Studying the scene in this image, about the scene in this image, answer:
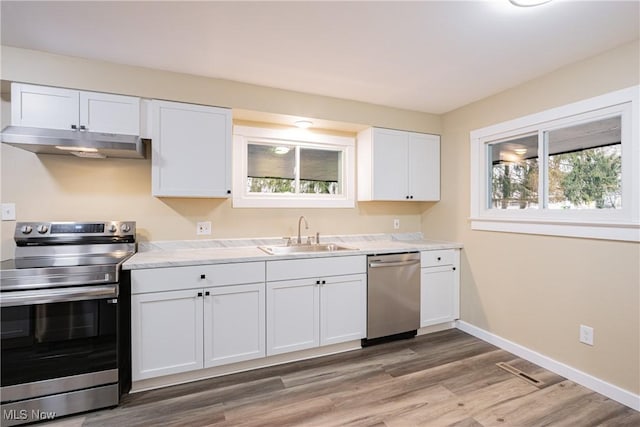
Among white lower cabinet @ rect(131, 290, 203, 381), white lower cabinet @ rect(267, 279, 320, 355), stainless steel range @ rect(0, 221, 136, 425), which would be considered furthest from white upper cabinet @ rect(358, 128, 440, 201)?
stainless steel range @ rect(0, 221, 136, 425)

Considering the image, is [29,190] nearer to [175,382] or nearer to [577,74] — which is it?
[175,382]

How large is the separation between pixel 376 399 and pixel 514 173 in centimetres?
232

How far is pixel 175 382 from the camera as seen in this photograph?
2223 mm

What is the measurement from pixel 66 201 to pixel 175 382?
5.36 ft

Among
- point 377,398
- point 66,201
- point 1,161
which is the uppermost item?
point 1,161

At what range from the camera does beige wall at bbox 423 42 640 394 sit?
2020 millimetres

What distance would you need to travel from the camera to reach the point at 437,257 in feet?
10.2

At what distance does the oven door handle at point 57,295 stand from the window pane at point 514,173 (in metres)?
3.28

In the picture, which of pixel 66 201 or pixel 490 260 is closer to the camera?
pixel 66 201

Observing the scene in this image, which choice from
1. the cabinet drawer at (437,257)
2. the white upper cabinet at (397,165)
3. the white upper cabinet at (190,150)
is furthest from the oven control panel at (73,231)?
the cabinet drawer at (437,257)

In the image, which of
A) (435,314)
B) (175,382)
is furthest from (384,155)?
(175,382)

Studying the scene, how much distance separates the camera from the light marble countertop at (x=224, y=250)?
217 cm

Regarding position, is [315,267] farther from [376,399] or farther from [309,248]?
[376,399]

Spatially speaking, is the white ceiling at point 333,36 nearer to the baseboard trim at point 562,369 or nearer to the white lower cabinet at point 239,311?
the white lower cabinet at point 239,311
